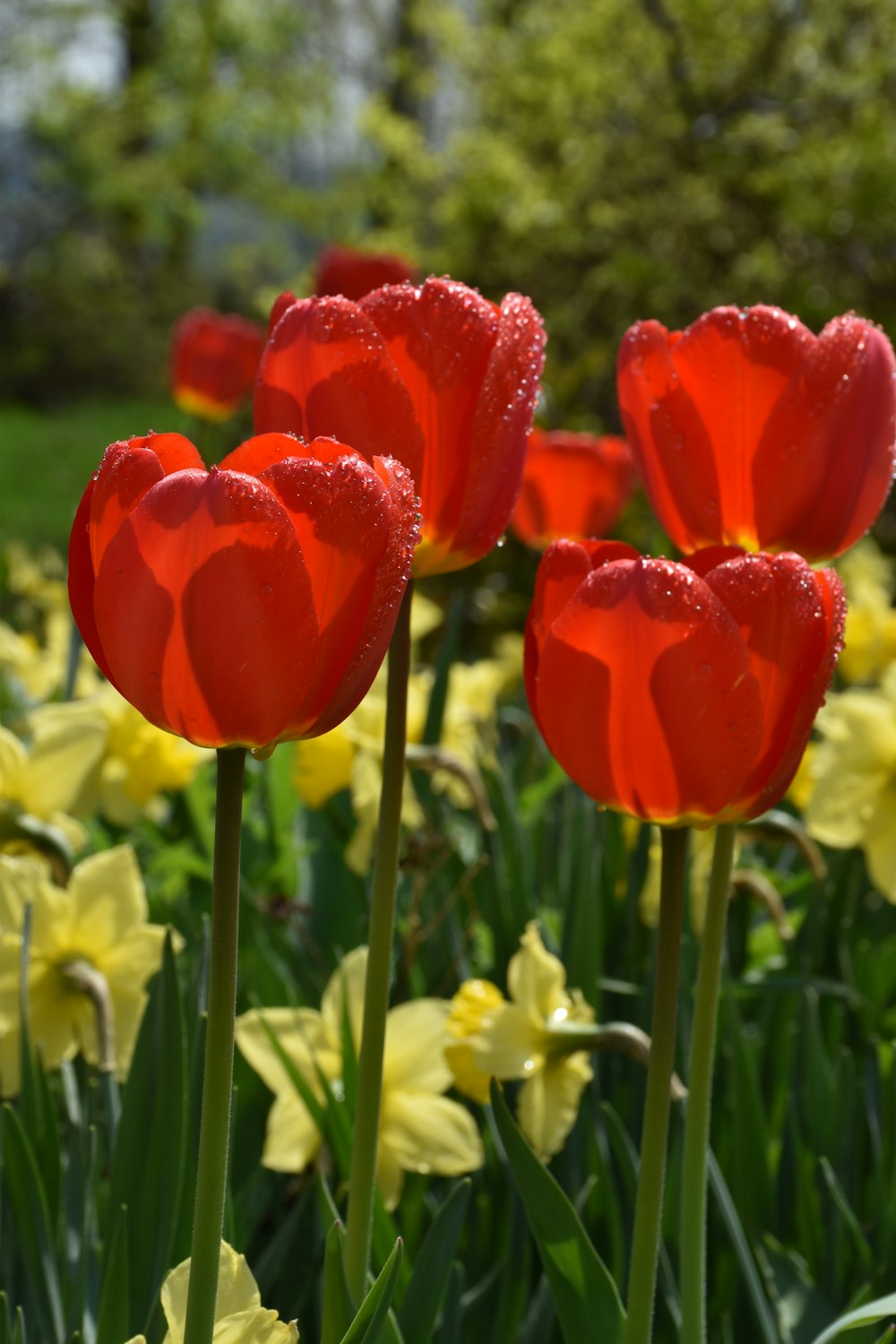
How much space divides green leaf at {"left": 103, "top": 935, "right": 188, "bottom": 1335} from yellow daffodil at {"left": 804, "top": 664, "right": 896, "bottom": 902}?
827mm

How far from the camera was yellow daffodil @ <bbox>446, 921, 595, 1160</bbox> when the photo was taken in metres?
1.07

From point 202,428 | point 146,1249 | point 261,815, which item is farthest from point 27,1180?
point 202,428

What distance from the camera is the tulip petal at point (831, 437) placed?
897 millimetres

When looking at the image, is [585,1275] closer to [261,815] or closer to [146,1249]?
[146,1249]

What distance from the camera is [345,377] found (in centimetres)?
78

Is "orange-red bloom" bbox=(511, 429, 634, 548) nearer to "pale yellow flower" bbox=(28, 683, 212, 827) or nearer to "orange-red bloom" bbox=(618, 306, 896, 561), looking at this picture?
"pale yellow flower" bbox=(28, 683, 212, 827)

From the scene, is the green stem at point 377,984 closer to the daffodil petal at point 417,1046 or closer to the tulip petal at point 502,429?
the tulip petal at point 502,429

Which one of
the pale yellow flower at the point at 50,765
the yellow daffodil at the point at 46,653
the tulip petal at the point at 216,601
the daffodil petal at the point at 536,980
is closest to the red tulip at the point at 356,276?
the yellow daffodil at the point at 46,653

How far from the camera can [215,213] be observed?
29453mm

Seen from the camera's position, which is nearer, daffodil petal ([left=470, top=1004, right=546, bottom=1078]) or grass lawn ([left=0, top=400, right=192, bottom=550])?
daffodil petal ([left=470, top=1004, right=546, bottom=1078])

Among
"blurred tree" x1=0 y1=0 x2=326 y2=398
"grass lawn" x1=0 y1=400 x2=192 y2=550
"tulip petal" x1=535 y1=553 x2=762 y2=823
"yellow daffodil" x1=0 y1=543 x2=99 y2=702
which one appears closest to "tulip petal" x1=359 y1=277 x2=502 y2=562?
"tulip petal" x1=535 y1=553 x2=762 y2=823

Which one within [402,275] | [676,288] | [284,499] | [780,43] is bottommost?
[284,499]

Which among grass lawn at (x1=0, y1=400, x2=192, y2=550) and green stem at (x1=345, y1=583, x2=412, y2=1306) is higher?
grass lawn at (x1=0, y1=400, x2=192, y2=550)

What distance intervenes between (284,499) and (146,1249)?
60 centimetres
